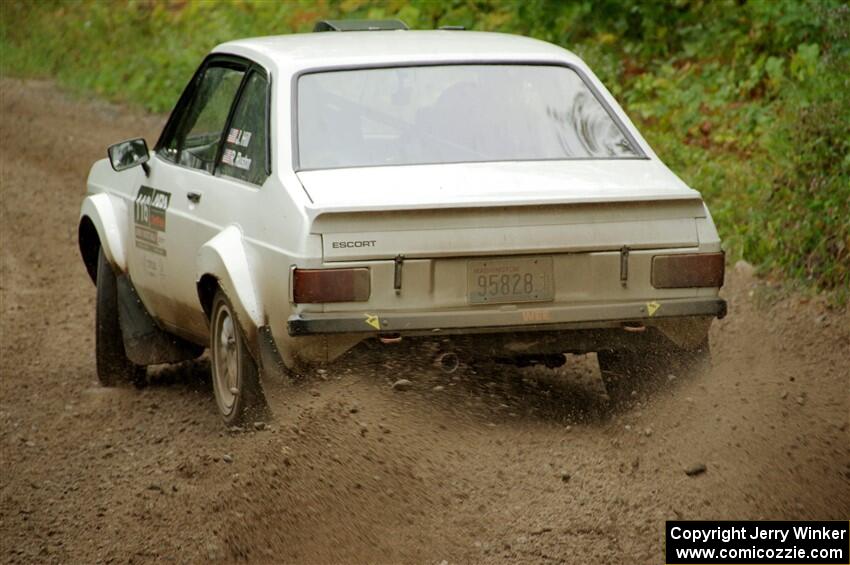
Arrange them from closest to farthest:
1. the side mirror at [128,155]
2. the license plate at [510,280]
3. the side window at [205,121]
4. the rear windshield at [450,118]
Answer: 1. the license plate at [510,280]
2. the rear windshield at [450,118]
3. the side window at [205,121]
4. the side mirror at [128,155]

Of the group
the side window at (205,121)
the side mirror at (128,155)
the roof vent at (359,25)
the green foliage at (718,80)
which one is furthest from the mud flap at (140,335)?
the green foliage at (718,80)

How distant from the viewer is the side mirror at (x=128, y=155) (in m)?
7.00

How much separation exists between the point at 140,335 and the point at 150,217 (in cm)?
77

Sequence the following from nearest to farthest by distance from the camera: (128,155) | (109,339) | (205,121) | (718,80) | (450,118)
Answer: (450,118)
(205,121)
(128,155)
(109,339)
(718,80)

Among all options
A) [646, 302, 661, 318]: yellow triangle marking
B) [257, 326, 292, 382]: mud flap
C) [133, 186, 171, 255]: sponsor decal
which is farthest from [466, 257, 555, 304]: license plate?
[133, 186, 171, 255]: sponsor decal

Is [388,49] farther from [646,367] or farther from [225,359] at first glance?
[646,367]

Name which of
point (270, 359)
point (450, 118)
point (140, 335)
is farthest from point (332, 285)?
point (140, 335)

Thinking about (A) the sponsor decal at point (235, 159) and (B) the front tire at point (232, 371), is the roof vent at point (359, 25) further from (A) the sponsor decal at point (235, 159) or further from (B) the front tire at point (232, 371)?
(B) the front tire at point (232, 371)

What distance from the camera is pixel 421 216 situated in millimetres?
5133

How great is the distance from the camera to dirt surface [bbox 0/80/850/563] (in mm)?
4543

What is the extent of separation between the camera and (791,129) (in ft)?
29.8

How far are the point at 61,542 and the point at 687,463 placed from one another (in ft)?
7.23

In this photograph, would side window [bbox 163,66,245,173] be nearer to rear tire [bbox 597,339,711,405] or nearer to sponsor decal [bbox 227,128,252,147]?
sponsor decal [bbox 227,128,252,147]

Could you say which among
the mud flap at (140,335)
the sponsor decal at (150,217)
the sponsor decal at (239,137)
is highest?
the sponsor decal at (239,137)
